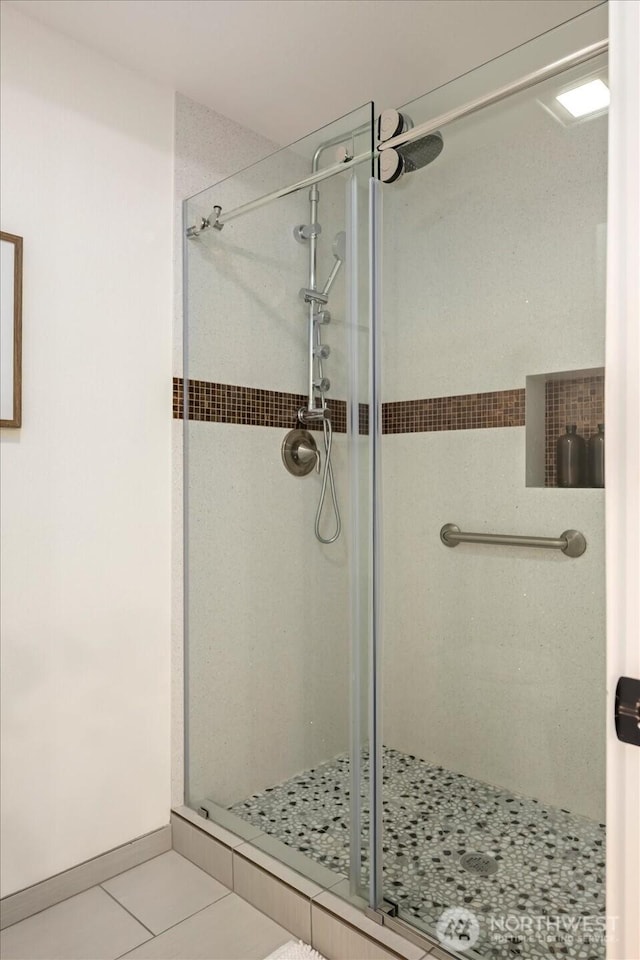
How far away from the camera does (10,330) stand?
171 centimetres

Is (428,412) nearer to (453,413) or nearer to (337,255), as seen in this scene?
(453,413)

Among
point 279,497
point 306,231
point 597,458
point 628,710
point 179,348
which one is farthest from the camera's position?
point 179,348

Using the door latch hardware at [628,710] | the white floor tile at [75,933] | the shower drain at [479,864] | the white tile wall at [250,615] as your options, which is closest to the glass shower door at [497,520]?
the shower drain at [479,864]

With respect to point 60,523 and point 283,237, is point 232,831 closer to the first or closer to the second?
point 60,523

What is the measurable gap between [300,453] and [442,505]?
19.6 inches

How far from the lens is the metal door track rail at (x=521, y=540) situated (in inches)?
54.9

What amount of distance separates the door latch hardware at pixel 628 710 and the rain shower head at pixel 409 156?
126 centimetres

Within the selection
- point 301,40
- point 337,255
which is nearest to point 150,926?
point 337,255

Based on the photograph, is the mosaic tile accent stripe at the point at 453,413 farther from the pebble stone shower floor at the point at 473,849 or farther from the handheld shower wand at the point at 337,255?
the pebble stone shower floor at the point at 473,849

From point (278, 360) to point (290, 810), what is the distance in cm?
139

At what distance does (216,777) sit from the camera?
2.07 m

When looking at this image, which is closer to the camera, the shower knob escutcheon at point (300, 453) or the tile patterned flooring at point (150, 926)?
the tile patterned flooring at point (150, 926)

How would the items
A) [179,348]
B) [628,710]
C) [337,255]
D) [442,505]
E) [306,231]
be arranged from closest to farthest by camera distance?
[628,710] < [442,505] < [337,255] < [306,231] < [179,348]

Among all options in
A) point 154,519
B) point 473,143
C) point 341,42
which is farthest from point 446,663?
point 341,42
